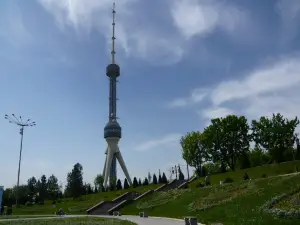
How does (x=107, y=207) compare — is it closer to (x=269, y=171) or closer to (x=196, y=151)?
(x=269, y=171)

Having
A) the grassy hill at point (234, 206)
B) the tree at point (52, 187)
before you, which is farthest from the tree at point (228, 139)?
the tree at point (52, 187)

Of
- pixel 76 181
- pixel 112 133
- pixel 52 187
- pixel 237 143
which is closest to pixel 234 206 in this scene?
pixel 237 143

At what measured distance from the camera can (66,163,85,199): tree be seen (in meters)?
78.8

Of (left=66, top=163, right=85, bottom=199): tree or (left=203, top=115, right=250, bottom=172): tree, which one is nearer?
(left=203, top=115, right=250, bottom=172): tree

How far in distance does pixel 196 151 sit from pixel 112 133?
1154 inches

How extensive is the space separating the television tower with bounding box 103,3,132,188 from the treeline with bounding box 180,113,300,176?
25.0 m

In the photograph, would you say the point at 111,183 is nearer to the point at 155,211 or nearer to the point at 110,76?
the point at 110,76

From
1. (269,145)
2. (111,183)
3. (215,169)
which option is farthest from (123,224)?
(111,183)

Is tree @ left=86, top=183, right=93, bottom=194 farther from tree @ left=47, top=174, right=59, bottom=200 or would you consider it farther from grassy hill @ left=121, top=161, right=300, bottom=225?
grassy hill @ left=121, top=161, right=300, bottom=225

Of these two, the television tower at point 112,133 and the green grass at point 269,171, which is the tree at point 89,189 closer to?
the television tower at point 112,133

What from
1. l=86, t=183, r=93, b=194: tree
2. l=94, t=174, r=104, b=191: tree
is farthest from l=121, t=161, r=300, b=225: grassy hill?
l=86, t=183, r=93, b=194: tree

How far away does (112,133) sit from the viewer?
96.2m

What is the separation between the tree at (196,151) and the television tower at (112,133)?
2574 cm

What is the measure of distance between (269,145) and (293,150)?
6510 millimetres
